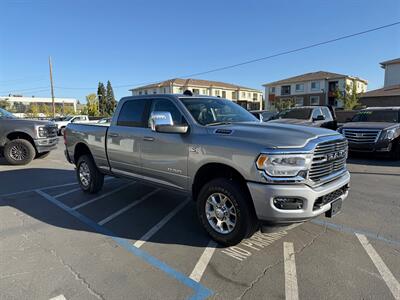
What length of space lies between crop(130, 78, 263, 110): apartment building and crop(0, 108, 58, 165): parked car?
51762 millimetres

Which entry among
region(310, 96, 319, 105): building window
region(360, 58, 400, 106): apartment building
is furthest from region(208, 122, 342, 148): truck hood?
region(310, 96, 319, 105): building window

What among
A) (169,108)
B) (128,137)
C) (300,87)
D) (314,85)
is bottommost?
(128,137)

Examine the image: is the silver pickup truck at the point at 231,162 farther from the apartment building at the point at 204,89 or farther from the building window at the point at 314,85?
the building window at the point at 314,85

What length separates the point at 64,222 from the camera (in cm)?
460

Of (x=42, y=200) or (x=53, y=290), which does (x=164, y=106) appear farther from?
(x=42, y=200)

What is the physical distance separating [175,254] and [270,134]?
1.81 m

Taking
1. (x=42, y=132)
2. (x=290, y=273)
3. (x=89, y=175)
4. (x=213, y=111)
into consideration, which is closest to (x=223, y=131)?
(x=213, y=111)

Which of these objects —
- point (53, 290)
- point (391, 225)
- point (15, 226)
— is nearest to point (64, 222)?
point (15, 226)

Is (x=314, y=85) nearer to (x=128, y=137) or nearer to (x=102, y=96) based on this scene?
(x=102, y=96)

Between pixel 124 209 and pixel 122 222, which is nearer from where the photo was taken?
pixel 122 222

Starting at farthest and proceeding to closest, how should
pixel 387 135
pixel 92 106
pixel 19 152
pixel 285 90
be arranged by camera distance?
pixel 92 106, pixel 285 90, pixel 19 152, pixel 387 135

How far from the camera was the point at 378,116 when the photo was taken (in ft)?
37.2

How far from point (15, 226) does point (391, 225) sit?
18.3 ft

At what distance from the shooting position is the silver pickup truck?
3186 mm
